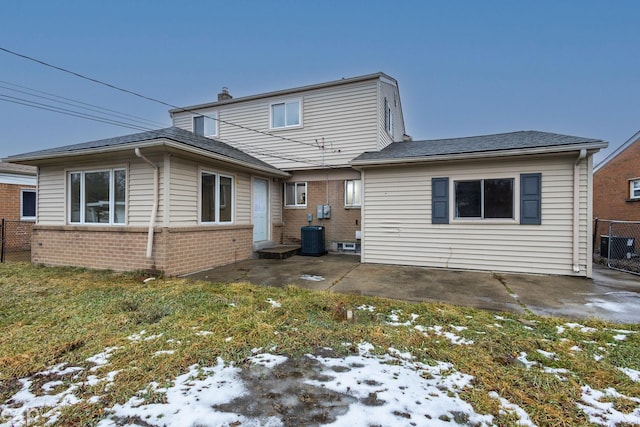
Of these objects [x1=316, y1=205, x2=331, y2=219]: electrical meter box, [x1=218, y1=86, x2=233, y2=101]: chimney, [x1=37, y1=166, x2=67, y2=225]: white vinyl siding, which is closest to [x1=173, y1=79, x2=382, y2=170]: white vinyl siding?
[x1=218, y1=86, x2=233, y2=101]: chimney

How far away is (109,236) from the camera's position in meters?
7.15

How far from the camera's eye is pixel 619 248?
9891 mm

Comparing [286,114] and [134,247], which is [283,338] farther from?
[286,114]

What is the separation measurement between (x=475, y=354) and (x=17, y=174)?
1645cm

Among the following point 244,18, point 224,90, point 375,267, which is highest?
point 244,18

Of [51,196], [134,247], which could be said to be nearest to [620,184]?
[134,247]

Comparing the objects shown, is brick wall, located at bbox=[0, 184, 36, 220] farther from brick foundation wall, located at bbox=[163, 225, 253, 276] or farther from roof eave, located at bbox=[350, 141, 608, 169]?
roof eave, located at bbox=[350, 141, 608, 169]

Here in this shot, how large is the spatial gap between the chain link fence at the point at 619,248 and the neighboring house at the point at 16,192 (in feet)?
65.6

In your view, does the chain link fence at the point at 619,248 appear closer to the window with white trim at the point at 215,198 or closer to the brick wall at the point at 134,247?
the window with white trim at the point at 215,198

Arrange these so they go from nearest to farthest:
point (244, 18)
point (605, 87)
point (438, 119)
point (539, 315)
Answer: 1. point (539, 315)
2. point (244, 18)
3. point (605, 87)
4. point (438, 119)

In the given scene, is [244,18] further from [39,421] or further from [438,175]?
[39,421]

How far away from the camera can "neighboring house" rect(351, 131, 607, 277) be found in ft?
21.5

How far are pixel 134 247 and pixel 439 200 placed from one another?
7.53 m

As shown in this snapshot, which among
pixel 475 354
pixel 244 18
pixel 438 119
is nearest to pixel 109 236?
pixel 475 354
